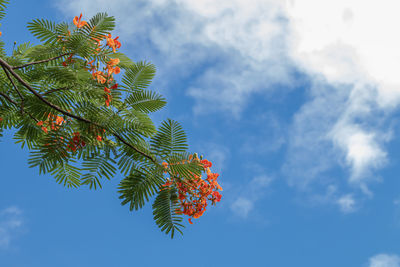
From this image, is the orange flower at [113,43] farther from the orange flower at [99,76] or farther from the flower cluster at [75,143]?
→ the flower cluster at [75,143]

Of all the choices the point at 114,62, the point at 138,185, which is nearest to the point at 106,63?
the point at 114,62

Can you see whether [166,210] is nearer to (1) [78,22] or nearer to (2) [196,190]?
(2) [196,190]

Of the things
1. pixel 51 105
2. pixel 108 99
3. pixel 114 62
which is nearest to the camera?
pixel 51 105

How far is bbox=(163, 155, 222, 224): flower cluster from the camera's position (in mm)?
4281

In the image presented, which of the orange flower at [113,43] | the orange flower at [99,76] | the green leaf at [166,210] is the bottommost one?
the green leaf at [166,210]

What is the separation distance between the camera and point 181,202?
14.2 ft

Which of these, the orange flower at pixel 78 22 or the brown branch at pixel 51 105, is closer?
the brown branch at pixel 51 105

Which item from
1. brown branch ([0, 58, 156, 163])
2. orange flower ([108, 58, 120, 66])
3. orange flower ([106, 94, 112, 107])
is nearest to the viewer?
brown branch ([0, 58, 156, 163])

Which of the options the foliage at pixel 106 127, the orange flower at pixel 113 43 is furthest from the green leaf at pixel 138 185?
the orange flower at pixel 113 43

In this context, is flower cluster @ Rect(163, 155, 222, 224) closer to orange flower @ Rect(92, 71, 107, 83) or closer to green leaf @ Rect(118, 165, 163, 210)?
A: green leaf @ Rect(118, 165, 163, 210)

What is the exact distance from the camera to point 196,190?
14.3 ft

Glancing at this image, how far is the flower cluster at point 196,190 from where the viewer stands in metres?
4.28

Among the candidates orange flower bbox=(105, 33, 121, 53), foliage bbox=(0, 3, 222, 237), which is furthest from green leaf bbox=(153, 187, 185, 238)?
orange flower bbox=(105, 33, 121, 53)

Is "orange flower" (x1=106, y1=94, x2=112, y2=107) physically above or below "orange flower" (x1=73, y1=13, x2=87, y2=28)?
below
